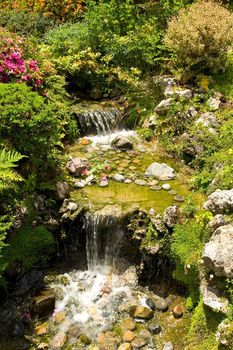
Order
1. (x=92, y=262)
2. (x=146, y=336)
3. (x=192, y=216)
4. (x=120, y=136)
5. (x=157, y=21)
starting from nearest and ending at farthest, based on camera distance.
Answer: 1. (x=146, y=336)
2. (x=192, y=216)
3. (x=92, y=262)
4. (x=120, y=136)
5. (x=157, y=21)

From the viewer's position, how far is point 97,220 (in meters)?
7.03

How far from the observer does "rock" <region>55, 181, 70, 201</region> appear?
722cm

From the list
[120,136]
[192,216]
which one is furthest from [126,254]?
[120,136]

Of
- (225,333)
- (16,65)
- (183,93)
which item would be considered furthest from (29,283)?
(183,93)

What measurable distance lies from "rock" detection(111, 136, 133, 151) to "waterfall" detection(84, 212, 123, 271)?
2405 mm

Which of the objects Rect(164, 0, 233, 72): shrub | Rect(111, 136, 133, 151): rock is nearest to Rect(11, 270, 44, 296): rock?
Rect(111, 136, 133, 151): rock

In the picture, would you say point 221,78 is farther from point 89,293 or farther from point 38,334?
point 38,334

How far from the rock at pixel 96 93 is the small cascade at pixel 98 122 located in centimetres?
88

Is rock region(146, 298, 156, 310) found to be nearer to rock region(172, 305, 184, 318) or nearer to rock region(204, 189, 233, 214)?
rock region(172, 305, 184, 318)

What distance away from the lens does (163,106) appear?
9219 mm

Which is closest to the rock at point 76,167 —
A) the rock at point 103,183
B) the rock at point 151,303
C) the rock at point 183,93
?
the rock at point 103,183

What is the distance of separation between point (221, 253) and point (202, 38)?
5705 mm

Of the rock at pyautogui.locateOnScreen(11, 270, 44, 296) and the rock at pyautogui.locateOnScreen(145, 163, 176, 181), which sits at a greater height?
the rock at pyautogui.locateOnScreen(145, 163, 176, 181)

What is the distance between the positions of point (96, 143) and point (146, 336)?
466 cm
